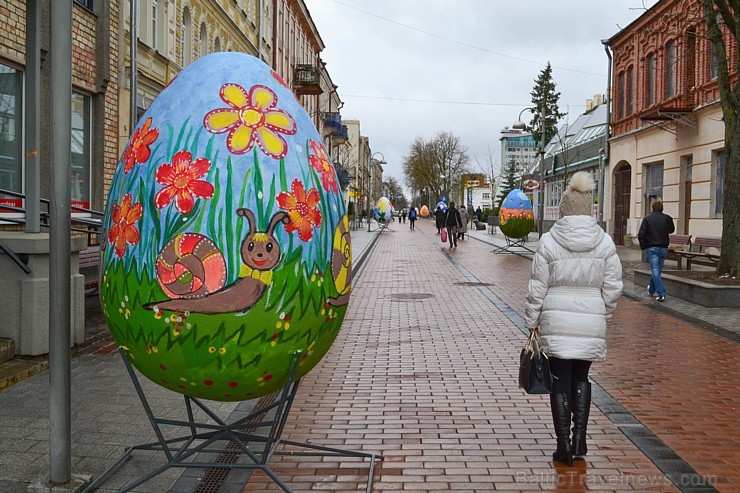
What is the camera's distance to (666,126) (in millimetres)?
26531

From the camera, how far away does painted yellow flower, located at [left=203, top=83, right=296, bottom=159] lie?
12.7 feet

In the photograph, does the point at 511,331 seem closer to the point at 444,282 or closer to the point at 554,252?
the point at 554,252

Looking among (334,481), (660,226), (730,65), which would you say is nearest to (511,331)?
(660,226)

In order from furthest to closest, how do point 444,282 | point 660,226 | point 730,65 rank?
1. point 730,65
2. point 444,282
3. point 660,226

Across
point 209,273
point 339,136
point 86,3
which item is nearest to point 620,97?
point 86,3

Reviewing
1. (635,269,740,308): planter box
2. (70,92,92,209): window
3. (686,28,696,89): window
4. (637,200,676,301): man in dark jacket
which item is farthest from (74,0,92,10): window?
(686,28,696,89): window

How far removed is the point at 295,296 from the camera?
12.4 feet

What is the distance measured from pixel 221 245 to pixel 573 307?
237 cm

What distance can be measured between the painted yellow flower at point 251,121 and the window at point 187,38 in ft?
60.5

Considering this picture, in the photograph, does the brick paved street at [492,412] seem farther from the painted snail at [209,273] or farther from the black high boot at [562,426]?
the painted snail at [209,273]

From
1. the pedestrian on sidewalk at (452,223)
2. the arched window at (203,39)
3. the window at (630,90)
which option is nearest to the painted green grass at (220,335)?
the arched window at (203,39)

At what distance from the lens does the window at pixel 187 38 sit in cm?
2138

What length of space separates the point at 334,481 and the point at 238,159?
200 centimetres

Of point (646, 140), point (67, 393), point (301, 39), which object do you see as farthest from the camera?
point (301, 39)
